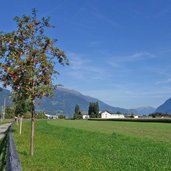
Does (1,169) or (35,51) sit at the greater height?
(35,51)

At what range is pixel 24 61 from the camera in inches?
649

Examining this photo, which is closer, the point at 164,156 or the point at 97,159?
the point at 97,159

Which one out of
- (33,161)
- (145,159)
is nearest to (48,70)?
(33,161)

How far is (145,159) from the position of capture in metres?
16.1

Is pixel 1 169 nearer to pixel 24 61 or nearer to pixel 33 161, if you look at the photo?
pixel 33 161

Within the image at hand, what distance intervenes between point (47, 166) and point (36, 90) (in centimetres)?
462

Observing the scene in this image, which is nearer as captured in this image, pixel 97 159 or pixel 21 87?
pixel 97 159

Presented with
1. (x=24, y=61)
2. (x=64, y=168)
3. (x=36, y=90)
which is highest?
(x=24, y=61)

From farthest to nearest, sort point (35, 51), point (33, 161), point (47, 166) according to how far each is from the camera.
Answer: point (35, 51) → point (33, 161) → point (47, 166)

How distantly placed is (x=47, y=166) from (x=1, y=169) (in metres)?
1.77

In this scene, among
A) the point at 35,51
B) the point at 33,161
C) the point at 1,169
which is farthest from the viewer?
the point at 35,51

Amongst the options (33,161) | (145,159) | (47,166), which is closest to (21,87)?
(33,161)

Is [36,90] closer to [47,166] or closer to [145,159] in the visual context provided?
[47,166]

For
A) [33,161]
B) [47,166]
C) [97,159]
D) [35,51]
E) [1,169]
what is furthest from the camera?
[35,51]
